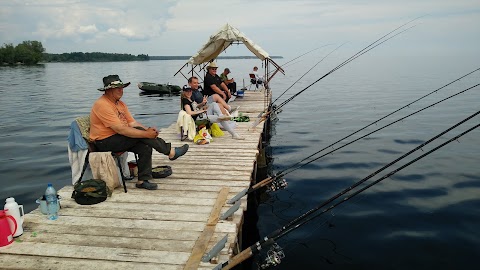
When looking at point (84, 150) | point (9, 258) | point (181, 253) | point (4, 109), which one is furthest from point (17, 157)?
point (4, 109)

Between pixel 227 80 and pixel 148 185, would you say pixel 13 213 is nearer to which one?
pixel 148 185

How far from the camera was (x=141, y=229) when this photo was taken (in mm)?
4629

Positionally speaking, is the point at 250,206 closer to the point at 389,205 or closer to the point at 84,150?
the point at 389,205

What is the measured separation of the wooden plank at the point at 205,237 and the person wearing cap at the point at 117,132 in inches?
52.6

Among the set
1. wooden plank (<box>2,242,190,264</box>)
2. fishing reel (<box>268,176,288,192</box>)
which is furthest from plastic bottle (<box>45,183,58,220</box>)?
fishing reel (<box>268,176,288,192</box>)

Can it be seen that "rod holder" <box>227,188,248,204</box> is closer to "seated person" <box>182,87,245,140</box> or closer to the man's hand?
the man's hand

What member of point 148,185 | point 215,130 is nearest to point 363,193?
point 215,130

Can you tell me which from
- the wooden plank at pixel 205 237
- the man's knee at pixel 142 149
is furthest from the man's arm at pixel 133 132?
the wooden plank at pixel 205 237

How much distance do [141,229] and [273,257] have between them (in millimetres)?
2922

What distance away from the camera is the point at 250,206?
8984 mm

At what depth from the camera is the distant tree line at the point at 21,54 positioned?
113000 millimetres

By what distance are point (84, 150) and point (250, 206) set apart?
4.51m

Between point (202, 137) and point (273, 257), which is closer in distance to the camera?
point (273, 257)

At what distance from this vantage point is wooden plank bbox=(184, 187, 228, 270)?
385 centimetres
